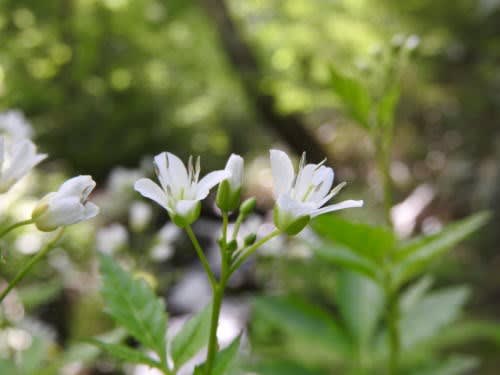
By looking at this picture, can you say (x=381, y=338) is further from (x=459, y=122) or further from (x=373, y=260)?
(x=459, y=122)

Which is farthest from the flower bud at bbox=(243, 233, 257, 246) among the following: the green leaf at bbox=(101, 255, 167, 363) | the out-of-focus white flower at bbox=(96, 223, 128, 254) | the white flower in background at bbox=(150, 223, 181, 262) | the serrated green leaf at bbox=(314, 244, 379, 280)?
the out-of-focus white flower at bbox=(96, 223, 128, 254)

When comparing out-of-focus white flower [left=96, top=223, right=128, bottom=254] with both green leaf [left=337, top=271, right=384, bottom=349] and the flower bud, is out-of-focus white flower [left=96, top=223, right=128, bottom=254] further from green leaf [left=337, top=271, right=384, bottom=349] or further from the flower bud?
→ the flower bud

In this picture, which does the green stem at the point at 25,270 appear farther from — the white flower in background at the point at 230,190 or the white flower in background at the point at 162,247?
the white flower in background at the point at 162,247

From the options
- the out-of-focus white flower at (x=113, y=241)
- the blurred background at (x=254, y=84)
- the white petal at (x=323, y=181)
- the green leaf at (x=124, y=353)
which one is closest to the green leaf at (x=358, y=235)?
the white petal at (x=323, y=181)

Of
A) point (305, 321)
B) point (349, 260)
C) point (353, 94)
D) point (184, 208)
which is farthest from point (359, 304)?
point (184, 208)

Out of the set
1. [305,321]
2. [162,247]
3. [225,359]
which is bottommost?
[225,359]

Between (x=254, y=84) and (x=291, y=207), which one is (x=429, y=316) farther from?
(x=254, y=84)
